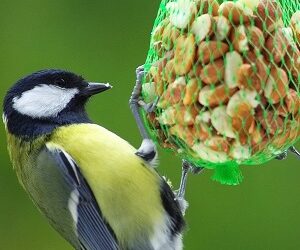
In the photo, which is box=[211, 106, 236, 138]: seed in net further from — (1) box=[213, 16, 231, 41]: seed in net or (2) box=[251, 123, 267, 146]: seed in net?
(1) box=[213, 16, 231, 41]: seed in net

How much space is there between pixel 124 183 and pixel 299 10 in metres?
0.57

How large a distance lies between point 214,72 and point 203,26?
0.33 feet

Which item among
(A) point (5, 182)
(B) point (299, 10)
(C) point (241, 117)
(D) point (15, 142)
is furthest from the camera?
(A) point (5, 182)

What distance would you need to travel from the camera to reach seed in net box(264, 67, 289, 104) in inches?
72.4

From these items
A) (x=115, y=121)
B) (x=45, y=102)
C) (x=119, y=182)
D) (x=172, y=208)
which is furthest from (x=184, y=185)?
(x=115, y=121)

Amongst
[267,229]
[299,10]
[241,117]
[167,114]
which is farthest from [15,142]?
[267,229]

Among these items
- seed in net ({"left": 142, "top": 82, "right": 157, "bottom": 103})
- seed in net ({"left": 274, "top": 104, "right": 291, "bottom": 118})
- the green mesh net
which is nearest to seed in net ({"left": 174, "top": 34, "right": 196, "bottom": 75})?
the green mesh net

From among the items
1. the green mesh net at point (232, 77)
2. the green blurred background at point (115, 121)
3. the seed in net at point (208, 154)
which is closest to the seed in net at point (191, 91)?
the green mesh net at point (232, 77)

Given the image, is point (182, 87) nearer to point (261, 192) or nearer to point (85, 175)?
point (85, 175)

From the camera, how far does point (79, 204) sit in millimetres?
2076

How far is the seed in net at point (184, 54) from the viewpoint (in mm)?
1870

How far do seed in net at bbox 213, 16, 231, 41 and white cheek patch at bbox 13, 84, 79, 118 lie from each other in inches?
20.3

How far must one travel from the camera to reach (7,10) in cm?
334

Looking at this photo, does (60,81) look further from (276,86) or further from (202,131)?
(276,86)
